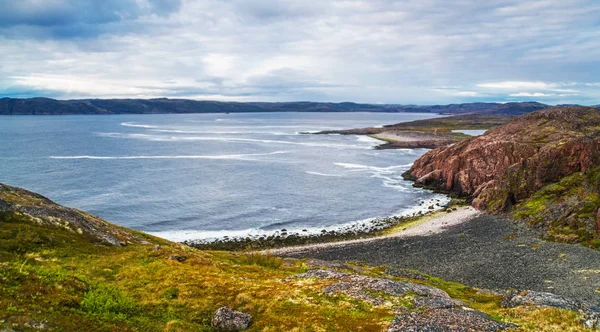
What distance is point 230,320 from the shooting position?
23.9m

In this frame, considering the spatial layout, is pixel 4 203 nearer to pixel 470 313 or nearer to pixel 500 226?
pixel 470 313

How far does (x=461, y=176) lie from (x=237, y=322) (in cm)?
9652

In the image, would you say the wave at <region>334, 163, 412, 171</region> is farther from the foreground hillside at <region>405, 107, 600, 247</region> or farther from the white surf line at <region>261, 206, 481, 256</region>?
the white surf line at <region>261, 206, 481, 256</region>

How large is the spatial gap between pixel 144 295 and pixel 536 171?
81.3 m

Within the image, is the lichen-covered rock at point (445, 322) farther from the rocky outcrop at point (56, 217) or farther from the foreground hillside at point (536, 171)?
the foreground hillside at point (536, 171)

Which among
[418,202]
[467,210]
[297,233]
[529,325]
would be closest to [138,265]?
[529,325]

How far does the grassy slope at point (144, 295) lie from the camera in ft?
70.3

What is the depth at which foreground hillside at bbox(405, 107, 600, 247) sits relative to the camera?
64.2 m

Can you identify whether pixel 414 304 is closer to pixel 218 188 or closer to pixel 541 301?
pixel 541 301

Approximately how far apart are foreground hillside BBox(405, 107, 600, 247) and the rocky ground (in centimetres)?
503

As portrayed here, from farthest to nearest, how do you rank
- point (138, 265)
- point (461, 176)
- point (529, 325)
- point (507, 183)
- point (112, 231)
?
point (461, 176)
point (507, 183)
point (112, 231)
point (138, 265)
point (529, 325)

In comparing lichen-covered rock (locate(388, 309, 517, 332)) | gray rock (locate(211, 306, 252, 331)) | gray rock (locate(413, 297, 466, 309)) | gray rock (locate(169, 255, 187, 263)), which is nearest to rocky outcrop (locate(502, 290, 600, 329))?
gray rock (locate(413, 297, 466, 309))

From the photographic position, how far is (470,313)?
24734 millimetres

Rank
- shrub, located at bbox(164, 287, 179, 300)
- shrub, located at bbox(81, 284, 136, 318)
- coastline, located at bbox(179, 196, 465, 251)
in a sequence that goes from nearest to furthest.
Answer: shrub, located at bbox(81, 284, 136, 318)
shrub, located at bbox(164, 287, 179, 300)
coastline, located at bbox(179, 196, 465, 251)
